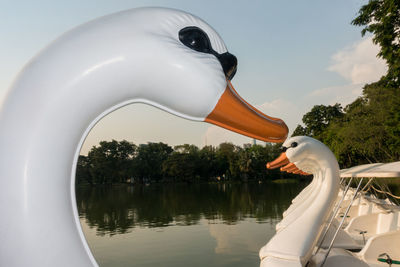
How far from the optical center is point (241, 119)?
970 millimetres

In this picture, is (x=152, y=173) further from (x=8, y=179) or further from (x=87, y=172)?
(x=8, y=179)

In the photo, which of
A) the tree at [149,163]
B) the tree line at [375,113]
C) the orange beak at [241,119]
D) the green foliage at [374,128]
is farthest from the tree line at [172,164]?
the orange beak at [241,119]

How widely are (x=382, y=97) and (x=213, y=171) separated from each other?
151ft

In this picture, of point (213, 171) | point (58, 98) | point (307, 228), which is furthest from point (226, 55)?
point (213, 171)

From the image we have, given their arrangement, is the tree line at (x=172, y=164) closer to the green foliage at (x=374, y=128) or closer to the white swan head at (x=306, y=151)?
the green foliage at (x=374, y=128)

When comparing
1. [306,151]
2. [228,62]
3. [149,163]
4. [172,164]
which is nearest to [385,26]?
[306,151]

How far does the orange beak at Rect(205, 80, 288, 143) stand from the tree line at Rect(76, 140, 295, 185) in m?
60.4

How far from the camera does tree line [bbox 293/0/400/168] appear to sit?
51.8ft

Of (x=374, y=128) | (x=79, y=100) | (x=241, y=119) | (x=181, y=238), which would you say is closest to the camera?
(x=79, y=100)

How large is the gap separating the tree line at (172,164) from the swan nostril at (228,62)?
2379 inches

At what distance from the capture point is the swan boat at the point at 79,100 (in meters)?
0.78

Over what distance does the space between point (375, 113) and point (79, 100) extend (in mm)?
27273

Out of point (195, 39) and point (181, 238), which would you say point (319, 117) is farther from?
point (195, 39)

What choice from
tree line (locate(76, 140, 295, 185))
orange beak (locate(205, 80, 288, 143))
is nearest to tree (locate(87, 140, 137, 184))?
tree line (locate(76, 140, 295, 185))
